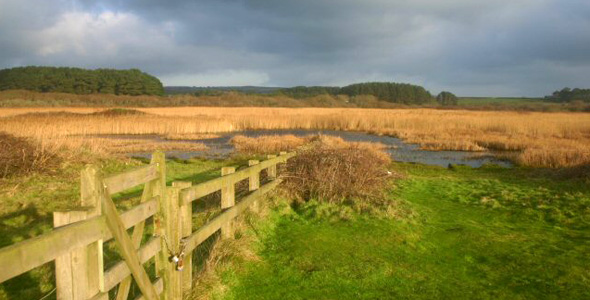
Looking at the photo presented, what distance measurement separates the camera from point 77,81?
97.6m

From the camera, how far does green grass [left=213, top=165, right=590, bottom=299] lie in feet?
19.1

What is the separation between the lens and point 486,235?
816 centimetres

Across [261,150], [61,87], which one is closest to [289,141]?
[261,150]

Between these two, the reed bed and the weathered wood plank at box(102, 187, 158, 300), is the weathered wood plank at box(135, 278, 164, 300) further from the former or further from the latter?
the reed bed

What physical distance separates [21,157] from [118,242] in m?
11.9

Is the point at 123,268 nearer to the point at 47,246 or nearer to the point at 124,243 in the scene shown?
the point at 124,243

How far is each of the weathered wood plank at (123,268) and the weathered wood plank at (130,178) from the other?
0.54 meters

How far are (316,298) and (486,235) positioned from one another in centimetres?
396

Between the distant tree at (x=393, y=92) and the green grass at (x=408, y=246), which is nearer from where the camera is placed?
the green grass at (x=408, y=246)

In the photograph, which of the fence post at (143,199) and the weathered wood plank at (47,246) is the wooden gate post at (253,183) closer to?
the fence post at (143,199)

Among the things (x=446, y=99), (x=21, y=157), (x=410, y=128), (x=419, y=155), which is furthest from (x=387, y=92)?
(x=21, y=157)

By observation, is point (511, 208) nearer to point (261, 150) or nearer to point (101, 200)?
point (101, 200)

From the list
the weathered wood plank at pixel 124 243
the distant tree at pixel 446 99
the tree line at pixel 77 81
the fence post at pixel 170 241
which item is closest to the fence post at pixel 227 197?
the fence post at pixel 170 241

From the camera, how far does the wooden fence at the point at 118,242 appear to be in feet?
8.53
